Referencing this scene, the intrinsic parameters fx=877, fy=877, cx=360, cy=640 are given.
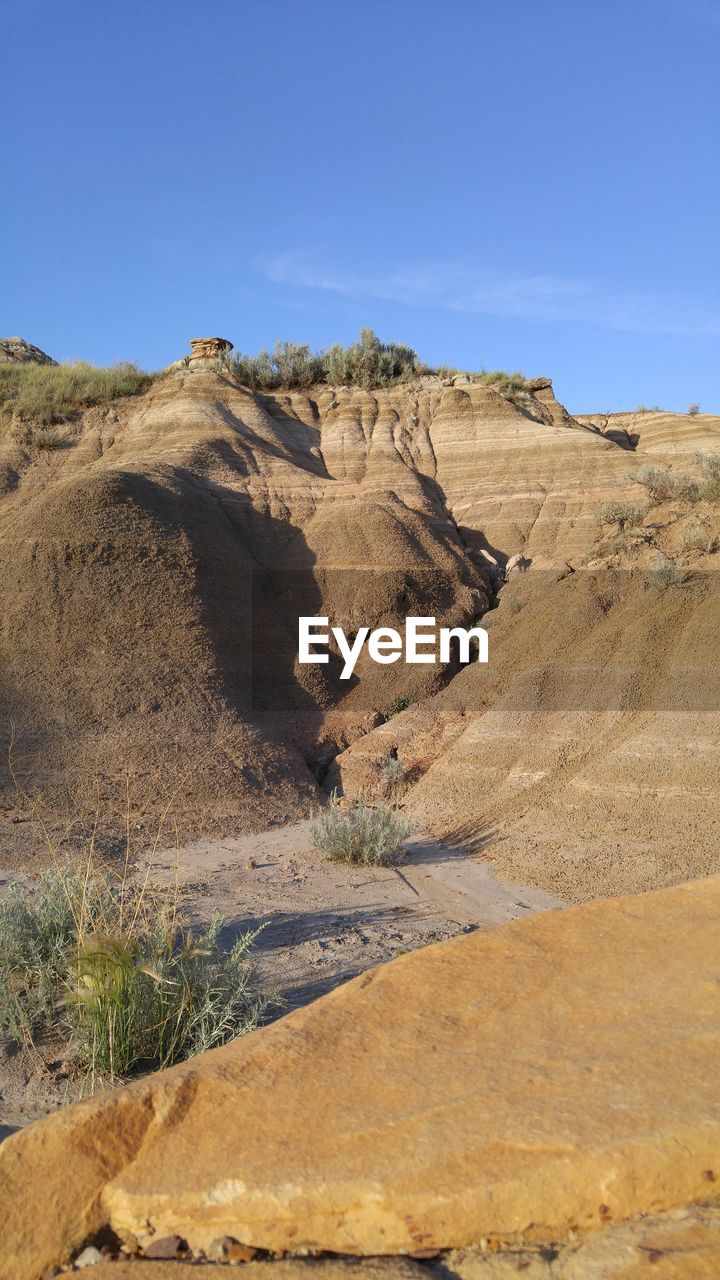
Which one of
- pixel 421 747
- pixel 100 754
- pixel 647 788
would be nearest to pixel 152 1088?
pixel 647 788

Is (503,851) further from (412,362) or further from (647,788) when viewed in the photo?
(412,362)

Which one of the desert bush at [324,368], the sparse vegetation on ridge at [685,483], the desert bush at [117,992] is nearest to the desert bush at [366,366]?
the desert bush at [324,368]

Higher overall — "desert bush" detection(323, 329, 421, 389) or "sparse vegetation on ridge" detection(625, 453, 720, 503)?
"desert bush" detection(323, 329, 421, 389)

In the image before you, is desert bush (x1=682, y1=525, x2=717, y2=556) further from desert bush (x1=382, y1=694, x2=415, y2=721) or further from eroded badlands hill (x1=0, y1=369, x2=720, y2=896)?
desert bush (x1=382, y1=694, x2=415, y2=721)

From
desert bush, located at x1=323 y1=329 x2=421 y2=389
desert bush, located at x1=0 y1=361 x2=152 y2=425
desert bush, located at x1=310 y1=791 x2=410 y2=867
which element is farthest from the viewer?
desert bush, located at x1=323 y1=329 x2=421 y2=389

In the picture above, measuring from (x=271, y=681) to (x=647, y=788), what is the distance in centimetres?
693

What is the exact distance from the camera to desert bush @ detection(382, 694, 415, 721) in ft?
46.2

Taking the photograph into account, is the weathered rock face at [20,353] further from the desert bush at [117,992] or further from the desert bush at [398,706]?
the desert bush at [117,992]

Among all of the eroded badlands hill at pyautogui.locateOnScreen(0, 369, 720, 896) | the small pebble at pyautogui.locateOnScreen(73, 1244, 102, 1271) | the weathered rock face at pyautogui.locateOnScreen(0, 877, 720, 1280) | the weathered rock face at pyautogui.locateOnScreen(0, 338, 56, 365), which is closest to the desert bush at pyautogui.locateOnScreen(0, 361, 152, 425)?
the eroded badlands hill at pyautogui.locateOnScreen(0, 369, 720, 896)

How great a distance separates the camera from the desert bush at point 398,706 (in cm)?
1407

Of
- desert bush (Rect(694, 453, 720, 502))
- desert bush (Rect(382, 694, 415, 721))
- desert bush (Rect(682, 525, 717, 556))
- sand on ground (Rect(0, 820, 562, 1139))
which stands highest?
desert bush (Rect(694, 453, 720, 502))

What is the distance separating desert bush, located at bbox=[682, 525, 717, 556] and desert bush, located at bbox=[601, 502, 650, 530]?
63.2 inches

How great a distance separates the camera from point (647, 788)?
9.34 meters

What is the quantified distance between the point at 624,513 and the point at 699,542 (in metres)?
2.17
